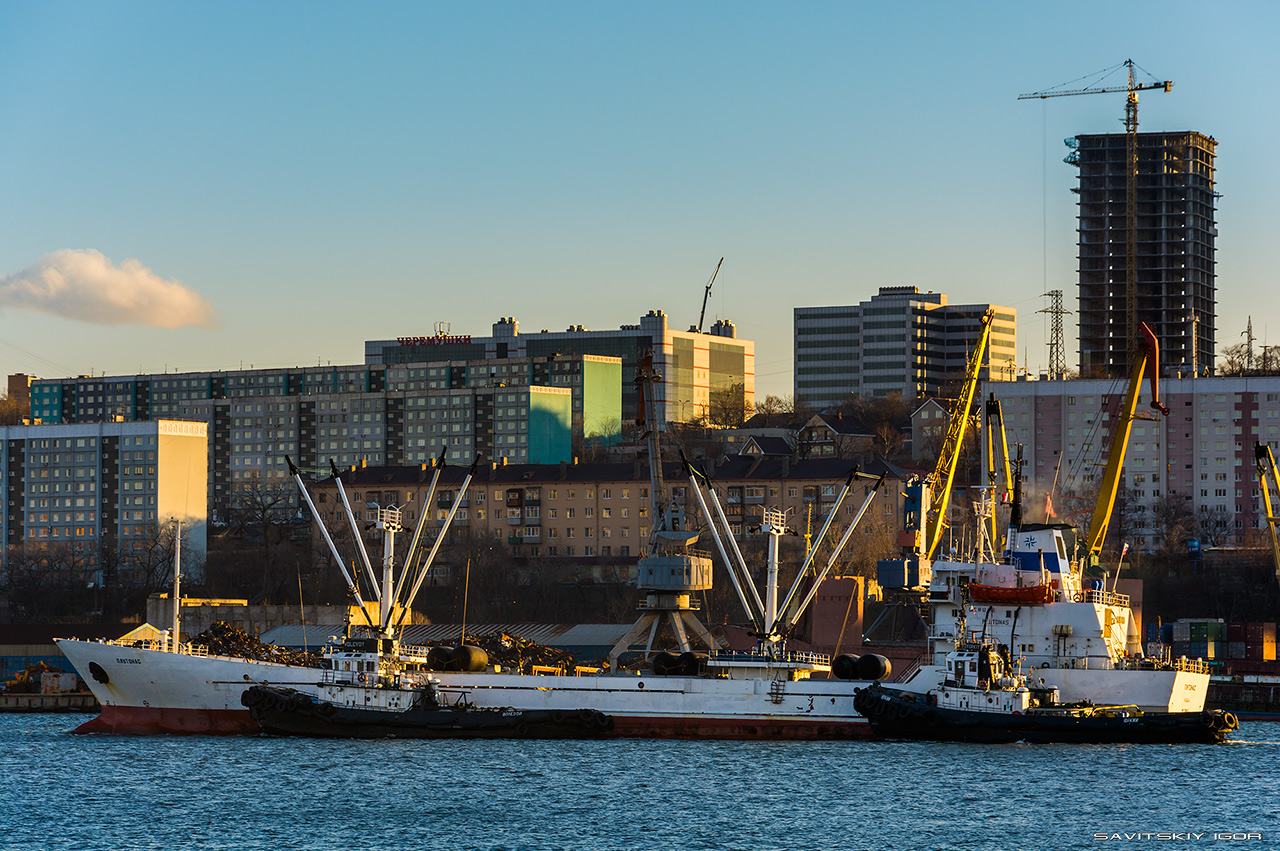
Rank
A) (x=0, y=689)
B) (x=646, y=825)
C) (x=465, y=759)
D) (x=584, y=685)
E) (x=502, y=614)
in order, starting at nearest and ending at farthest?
(x=646, y=825) < (x=465, y=759) < (x=584, y=685) < (x=0, y=689) < (x=502, y=614)

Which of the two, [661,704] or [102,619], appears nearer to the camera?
[661,704]

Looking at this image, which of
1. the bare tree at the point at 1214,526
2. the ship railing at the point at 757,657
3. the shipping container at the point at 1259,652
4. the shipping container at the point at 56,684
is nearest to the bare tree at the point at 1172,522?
the bare tree at the point at 1214,526

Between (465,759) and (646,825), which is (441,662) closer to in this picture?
(465,759)

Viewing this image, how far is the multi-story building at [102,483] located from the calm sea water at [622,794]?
111m

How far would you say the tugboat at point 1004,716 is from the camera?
7662cm

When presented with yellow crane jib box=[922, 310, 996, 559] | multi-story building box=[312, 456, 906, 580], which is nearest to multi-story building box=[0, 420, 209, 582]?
multi-story building box=[312, 456, 906, 580]

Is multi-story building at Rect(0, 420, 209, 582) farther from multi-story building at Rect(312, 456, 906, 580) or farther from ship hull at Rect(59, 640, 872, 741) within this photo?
ship hull at Rect(59, 640, 872, 741)

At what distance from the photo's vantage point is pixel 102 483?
19538 cm

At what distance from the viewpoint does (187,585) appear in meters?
163

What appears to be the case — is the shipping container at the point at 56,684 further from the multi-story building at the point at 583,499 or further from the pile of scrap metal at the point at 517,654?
the multi-story building at the point at 583,499

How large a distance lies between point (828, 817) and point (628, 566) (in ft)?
335

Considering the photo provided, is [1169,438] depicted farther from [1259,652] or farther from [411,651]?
[411,651]

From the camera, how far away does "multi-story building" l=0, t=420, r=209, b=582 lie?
191 m

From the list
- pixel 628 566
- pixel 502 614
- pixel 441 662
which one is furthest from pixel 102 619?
pixel 441 662
